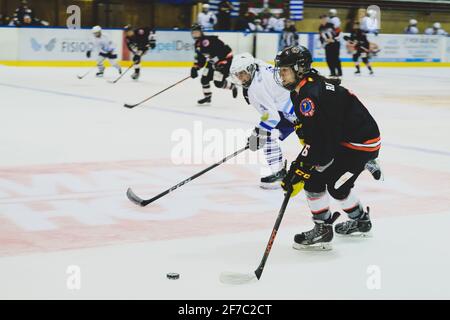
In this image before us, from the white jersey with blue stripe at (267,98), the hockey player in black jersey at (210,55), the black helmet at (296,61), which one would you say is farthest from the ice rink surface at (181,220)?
the hockey player in black jersey at (210,55)

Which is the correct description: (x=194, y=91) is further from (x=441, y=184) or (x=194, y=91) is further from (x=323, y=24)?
(x=441, y=184)

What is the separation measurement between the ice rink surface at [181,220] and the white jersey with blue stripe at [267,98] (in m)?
0.50

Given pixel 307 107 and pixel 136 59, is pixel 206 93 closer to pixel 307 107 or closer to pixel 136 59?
pixel 136 59

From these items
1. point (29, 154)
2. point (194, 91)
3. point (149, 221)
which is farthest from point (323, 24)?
point (149, 221)

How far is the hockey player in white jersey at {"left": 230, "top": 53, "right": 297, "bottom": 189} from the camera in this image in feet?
19.1

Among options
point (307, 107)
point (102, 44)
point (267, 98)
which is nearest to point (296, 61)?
point (307, 107)

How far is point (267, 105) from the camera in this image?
5.96 meters

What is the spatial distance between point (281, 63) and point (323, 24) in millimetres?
14781

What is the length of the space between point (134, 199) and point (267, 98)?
4.37 ft

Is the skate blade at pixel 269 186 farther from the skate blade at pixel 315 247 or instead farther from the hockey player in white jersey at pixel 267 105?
the skate blade at pixel 315 247

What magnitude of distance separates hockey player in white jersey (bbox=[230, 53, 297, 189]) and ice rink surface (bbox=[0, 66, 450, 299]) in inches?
9.8

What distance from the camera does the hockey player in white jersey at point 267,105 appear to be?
19.1 ft

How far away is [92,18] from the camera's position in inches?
813

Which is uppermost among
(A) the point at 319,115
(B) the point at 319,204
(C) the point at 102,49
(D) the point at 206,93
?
(A) the point at 319,115
